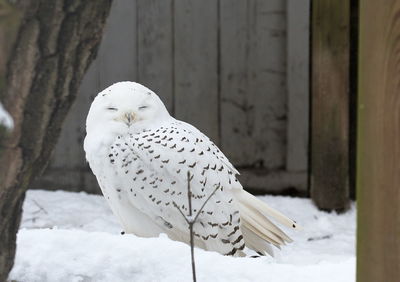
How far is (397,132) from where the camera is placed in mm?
1303

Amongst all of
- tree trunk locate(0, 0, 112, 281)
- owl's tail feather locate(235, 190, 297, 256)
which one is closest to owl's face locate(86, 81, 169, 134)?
owl's tail feather locate(235, 190, 297, 256)

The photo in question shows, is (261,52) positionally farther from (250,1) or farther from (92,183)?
(92,183)

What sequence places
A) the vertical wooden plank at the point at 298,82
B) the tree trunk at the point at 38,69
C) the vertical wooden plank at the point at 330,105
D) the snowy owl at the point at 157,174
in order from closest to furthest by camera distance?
the tree trunk at the point at 38,69 < the snowy owl at the point at 157,174 < the vertical wooden plank at the point at 330,105 < the vertical wooden plank at the point at 298,82

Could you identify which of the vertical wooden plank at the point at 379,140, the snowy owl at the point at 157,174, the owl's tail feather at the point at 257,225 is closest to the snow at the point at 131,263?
the vertical wooden plank at the point at 379,140

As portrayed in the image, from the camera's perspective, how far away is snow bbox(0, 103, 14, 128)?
1.22 metres

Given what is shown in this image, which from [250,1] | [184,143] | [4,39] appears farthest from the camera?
[250,1]

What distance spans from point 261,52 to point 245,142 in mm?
535

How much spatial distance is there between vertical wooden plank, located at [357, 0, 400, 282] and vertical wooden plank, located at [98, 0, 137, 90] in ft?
11.3

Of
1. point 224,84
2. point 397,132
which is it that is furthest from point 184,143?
point 224,84

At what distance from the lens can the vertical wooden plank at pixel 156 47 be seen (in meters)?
4.69

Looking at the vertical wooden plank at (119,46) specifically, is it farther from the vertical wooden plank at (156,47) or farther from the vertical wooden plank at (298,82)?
the vertical wooden plank at (298,82)

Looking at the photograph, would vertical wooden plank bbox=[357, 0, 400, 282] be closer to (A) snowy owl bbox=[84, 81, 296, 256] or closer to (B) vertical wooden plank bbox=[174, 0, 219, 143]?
(A) snowy owl bbox=[84, 81, 296, 256]

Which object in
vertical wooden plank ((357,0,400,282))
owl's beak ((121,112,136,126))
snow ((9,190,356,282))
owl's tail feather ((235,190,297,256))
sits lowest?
owl's tail feather ((235,190,297,256))

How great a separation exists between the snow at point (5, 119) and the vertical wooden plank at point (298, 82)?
3.46 meters
